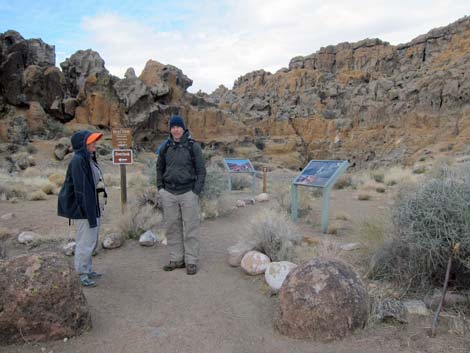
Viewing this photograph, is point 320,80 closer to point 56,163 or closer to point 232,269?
point 56,163

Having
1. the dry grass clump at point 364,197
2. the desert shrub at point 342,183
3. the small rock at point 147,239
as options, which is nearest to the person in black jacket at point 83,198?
the small rock at point 147,239

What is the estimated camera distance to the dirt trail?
3055mm

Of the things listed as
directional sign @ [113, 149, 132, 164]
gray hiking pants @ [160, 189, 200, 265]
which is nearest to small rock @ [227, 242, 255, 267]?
gray hiking pants @ [160, 189, 200, 265]

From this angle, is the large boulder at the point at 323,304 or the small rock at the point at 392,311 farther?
the small rock at the point at 392,311

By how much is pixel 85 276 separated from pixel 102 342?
4.93 feet

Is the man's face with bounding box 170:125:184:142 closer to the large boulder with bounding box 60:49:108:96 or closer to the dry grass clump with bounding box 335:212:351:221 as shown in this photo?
the dry grass clump with bounding box 335:212:351:221

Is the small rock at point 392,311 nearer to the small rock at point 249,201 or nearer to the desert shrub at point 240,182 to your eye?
the small rock at point 249,201

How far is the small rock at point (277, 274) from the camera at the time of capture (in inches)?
166

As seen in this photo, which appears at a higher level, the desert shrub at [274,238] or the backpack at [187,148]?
the backpack at [187,148]

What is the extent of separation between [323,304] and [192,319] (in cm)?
131

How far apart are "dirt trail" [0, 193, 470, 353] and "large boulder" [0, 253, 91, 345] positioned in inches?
3.9

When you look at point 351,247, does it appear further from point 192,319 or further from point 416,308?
point 192,319

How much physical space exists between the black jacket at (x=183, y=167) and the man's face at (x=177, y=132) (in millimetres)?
55

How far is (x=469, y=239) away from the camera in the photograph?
3.56 m
